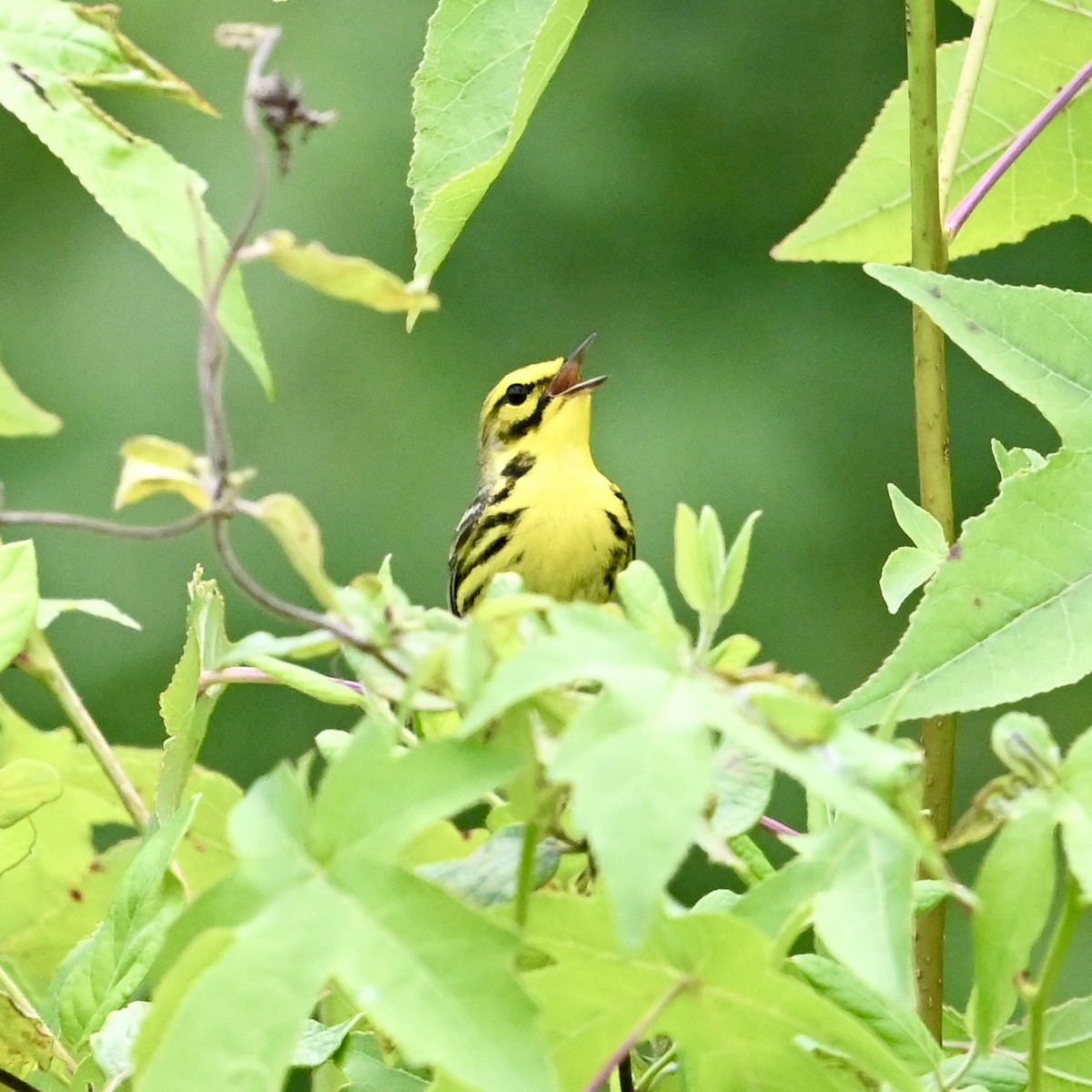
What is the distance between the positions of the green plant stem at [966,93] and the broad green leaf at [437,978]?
382 millimetres

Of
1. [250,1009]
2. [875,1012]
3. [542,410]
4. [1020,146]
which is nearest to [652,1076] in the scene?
[875,1012]

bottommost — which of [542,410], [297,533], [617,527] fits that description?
[617,527]

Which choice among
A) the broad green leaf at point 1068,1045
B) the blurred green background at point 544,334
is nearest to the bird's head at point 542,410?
the blurred green background at point 544,334

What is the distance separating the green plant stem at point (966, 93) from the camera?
2.11 feet

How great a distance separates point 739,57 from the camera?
356cm

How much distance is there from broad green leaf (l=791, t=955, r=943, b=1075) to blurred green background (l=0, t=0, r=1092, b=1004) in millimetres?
2263

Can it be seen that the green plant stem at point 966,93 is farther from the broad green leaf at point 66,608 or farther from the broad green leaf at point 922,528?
the broad green leaf at point 66,608

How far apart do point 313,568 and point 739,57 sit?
3366mm

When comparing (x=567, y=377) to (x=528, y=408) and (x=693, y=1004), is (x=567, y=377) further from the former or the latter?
(x=693, y=1004)

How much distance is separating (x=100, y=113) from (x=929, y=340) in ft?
0.97

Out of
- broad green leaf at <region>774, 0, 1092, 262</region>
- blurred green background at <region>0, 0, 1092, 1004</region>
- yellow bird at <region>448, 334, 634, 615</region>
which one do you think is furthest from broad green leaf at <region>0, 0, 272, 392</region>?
blurred green background at <region>0, 0, 1092, 1004</region>

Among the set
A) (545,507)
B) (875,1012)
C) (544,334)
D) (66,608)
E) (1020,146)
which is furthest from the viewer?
(544,334)

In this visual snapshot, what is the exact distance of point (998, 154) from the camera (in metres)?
0.80

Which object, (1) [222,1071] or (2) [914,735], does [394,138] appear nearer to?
(2) [914,735]
